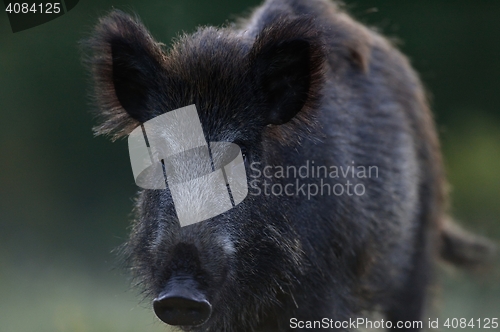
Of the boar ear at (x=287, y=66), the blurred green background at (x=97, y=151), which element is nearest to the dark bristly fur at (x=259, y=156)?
the boar ear at (x=287, y=66)

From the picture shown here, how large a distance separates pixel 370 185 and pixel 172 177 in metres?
1.50

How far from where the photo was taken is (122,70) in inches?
145

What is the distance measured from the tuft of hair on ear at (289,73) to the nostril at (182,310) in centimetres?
102

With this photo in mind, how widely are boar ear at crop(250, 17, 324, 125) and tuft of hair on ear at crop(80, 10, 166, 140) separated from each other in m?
0.50

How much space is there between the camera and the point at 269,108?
3547 millimetres

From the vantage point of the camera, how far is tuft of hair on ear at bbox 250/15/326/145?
3.45 metres

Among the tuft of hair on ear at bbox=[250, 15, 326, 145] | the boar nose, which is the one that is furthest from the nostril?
the tuft of hair on ear at bbox=[250, 15, 326, 145]

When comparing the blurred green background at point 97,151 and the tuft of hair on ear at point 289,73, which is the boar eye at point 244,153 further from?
the blurred green background at point 97,151

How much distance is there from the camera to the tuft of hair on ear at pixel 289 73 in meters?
3.45

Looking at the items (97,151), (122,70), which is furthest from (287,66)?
(97,151)

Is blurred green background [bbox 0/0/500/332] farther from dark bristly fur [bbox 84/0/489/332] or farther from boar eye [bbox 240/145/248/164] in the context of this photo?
boar eye [bbox 240/145/248/164]

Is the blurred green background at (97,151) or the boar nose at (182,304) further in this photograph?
the blurred green background at (97,151)

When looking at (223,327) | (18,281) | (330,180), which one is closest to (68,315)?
(18,281)

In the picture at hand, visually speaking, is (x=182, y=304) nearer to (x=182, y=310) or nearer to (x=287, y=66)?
(x=182, y=310)
